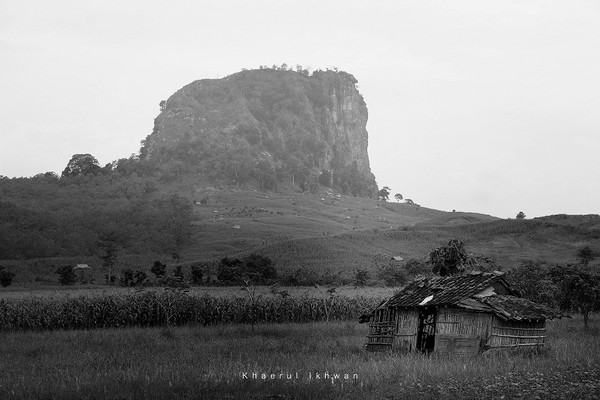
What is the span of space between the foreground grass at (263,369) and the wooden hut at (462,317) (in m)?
1.01

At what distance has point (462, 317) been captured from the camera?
31.8 meters

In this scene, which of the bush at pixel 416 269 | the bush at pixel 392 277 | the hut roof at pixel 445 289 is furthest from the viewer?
the bush at pixel 416 269

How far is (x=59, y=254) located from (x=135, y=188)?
65.5m

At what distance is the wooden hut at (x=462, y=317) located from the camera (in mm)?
31375

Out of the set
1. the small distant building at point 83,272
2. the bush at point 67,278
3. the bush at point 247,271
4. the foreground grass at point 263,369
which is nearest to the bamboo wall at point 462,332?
the foreground grass at point 263,369

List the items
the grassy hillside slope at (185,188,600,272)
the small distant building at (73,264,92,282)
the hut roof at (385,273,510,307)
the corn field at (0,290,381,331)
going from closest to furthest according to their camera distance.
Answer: the hut roof at (385,273,510,307), the corn field at (0,290,381,331), the small distant building at (73,264,92,282), the grassy hillside slope at (185,188,600,272)

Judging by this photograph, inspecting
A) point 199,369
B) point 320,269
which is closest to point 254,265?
point 320,269

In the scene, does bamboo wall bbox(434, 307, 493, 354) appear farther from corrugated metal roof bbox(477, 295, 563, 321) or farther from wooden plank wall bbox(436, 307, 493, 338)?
corrugated metal roof bbox(477, 295, 563, 321)

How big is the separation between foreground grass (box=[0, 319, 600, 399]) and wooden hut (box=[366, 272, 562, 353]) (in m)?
1.01

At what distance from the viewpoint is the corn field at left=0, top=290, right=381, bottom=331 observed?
142 ft

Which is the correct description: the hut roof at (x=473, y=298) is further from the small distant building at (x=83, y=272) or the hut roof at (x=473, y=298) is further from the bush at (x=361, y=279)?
the small distant building at (x=83, y=272)

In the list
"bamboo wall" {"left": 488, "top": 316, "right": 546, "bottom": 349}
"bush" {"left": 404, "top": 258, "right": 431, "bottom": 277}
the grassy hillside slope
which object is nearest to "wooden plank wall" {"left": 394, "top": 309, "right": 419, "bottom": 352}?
"bamboo wall" {"left": 488, "top": 316, "right": 546, "bottom": 349}

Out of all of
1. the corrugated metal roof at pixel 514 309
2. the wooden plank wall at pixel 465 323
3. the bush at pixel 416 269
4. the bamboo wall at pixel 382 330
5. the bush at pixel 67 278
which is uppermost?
the bush at pixel 416 269

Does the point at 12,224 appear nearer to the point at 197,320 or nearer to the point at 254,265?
the point at 254,265
